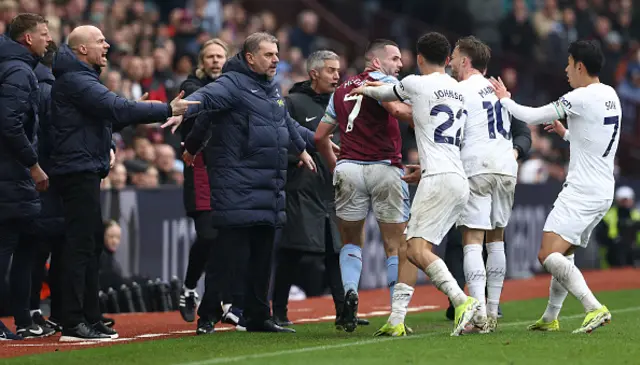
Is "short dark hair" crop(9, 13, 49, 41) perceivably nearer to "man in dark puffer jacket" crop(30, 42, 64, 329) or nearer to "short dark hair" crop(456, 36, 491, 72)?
"man in dark puffer jacket" crop(30, 42, 64, 329)

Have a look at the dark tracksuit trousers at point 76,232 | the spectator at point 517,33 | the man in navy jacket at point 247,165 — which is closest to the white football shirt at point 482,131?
the man in navy jacket at point 247,165

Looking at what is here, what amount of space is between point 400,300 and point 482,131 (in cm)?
147

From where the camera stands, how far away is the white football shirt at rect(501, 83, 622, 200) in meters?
9.83

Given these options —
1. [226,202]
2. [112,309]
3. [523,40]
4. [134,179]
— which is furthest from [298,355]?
[523,40]

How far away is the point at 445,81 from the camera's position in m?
9.57

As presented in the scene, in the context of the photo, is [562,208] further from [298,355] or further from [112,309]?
[112,309]

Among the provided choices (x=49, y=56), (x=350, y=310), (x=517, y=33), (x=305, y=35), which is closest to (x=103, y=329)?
(x=350, y=310)

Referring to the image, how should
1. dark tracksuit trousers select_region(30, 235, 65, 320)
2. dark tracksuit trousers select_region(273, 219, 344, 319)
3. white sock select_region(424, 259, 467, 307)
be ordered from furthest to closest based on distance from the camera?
dark tracksuit trousers select_region(273, 219, 344, 319)
dark tracksuit trousers select_region(30, 235, 65, 320)
white sock select_region(424, 259, 467, 307)

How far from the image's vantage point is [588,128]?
9.85 m

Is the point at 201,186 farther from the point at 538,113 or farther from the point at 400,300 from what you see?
the point at 538,113

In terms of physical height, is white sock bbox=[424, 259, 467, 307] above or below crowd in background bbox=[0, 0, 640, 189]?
below

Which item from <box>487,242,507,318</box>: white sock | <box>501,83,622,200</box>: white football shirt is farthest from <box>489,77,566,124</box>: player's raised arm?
<box>487,242,507,318</box>: white sock

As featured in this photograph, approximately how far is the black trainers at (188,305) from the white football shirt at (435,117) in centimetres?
333

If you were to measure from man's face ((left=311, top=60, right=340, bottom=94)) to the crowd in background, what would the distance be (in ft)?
3.27
